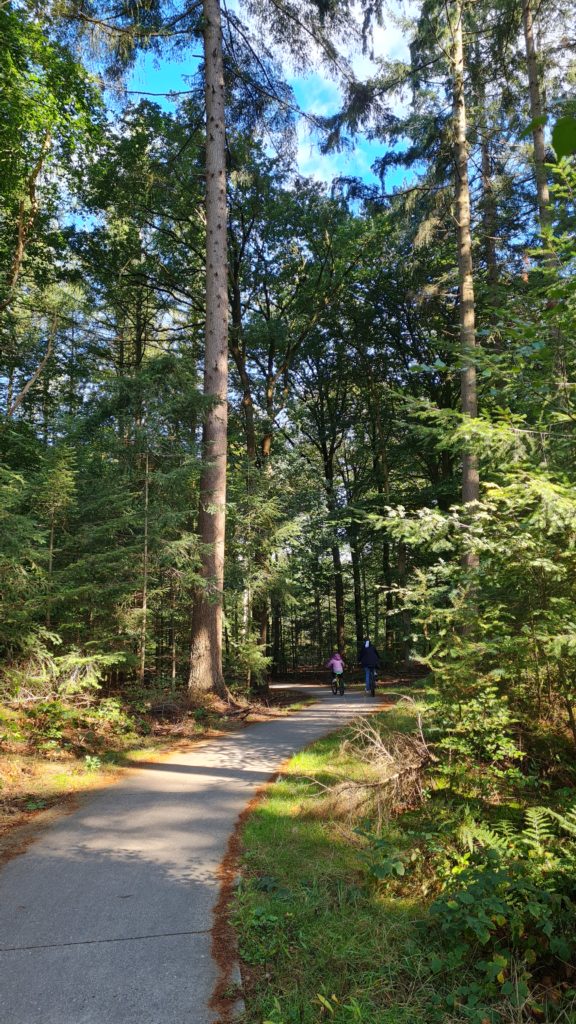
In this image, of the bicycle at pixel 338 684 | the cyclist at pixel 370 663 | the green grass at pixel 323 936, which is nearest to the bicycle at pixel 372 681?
the cyclist at pixel 370 663

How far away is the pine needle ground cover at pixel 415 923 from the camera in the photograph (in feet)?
9.50

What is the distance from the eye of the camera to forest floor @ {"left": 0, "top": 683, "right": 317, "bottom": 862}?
5.75 meters

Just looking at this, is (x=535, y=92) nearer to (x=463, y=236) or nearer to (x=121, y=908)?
(x=463, y=236)

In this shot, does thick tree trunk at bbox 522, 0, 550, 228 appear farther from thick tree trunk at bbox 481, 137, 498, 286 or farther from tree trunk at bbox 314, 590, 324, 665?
tree trunk at bbox 314, 590, 324, 665

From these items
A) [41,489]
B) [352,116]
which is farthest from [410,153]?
[41,489]

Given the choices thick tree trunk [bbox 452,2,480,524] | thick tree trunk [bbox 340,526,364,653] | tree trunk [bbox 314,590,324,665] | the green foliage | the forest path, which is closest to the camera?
the forest path

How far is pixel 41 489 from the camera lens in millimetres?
8703

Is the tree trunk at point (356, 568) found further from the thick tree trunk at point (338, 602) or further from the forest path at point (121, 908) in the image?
the forest path at point (121, 908)

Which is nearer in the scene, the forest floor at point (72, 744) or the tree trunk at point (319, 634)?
the forest floor at point (72, 744)

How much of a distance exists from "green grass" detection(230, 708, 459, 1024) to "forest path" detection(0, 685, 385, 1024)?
289mm

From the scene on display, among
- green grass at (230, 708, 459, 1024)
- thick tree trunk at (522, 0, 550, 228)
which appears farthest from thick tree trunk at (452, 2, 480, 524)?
green grass at (230, 708, 459, 1024)

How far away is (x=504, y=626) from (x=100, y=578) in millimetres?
6949

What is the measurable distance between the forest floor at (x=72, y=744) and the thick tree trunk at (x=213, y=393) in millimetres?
1081

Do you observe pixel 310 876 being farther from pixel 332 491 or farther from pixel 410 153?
pixel 332 491
